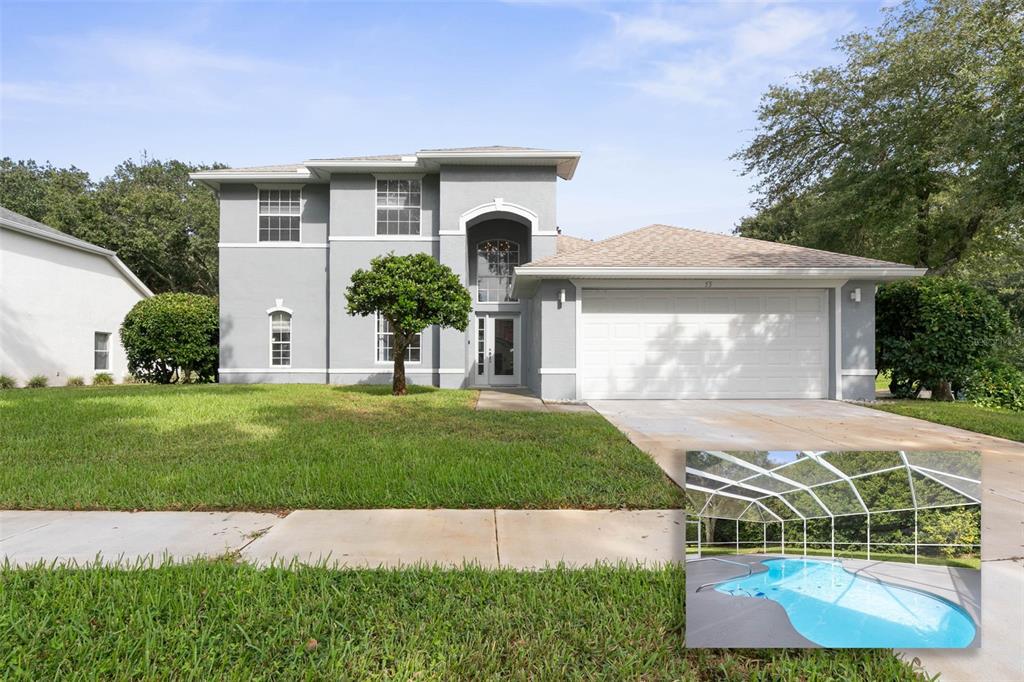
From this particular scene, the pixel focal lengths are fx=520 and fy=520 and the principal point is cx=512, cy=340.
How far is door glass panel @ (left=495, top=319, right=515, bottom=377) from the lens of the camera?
52.0ft

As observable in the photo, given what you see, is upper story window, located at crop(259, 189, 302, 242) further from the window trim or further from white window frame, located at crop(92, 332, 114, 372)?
white window frame, located at crop(92, 332, 114, 372)

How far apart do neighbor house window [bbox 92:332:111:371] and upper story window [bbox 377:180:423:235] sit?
11773 mm

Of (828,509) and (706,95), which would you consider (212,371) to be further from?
(828,509)

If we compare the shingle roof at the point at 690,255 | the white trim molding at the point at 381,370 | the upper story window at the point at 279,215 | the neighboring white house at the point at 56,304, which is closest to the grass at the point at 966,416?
the shingle roof at the point at 690,255

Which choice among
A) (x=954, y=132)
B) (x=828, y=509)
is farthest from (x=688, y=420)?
(x=954, y=132)

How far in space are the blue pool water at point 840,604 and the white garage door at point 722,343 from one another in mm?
9965

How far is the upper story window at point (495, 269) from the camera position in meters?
15.9

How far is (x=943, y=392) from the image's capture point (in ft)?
38.3

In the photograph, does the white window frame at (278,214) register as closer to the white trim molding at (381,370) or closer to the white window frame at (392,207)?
the white window frame at (392,207)

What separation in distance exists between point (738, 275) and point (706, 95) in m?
4.02

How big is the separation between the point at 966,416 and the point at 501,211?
11.0 m

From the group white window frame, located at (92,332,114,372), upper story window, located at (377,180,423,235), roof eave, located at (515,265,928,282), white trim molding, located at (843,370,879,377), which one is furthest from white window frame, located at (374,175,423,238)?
white window frame, located at (92,332,114,372)

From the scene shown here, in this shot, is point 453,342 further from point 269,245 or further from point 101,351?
point 101,351

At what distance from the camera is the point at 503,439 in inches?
261
